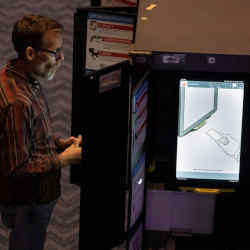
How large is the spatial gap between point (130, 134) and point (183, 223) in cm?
65

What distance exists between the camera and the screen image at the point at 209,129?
1.99m

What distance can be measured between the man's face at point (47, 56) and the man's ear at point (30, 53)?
0.7 inches

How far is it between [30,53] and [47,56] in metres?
0.07

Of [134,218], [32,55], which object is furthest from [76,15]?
[134,218]

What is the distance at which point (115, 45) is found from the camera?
2561mm

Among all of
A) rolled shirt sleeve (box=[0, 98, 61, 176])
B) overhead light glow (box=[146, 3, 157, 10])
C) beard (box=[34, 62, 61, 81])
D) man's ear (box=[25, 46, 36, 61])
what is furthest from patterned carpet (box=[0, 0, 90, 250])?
overhead light glow (box=[146, 3, 157, 10])

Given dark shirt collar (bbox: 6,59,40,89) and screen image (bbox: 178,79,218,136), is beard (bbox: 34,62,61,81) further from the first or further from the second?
screen image (bbox: 178,79,218,136)

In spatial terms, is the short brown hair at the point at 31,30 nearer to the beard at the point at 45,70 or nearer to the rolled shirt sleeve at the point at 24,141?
the beard at the point at 45,70

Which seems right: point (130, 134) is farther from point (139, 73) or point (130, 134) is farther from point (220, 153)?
point (220, 153)

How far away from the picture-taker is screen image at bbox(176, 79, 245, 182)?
1.99 metres

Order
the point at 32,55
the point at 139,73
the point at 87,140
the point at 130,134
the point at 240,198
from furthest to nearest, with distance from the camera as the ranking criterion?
the point at 240,198 < the point at 32,55 < the point at 139,73 < the point at 130,134 < the point at 87,140

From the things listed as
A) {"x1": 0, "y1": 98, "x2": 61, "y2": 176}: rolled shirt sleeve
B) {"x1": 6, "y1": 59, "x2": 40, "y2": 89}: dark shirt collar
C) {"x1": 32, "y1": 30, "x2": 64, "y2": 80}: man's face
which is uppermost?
{"x1": 32, "y1": 30, "x2": 64, "y2": 80}: man's face

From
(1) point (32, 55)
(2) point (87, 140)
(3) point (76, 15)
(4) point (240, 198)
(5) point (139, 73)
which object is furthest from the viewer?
(3) point (76, 15)

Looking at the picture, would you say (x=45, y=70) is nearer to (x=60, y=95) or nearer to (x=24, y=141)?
(x=24, y=141)
